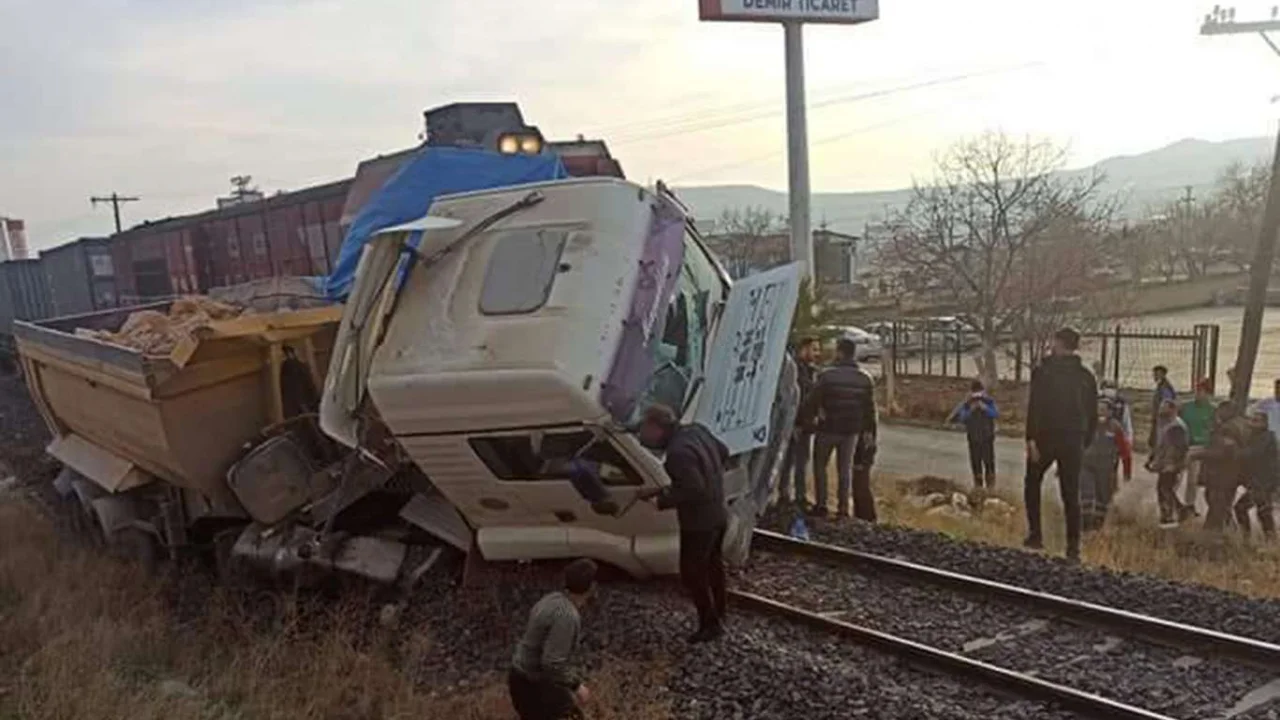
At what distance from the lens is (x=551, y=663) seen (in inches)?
190

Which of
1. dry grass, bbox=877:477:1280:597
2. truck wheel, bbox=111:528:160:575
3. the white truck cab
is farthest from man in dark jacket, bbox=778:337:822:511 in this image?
truck wheel, bbox=111:528:160:575

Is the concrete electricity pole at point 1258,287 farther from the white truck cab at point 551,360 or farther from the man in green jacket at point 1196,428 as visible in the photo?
the white truck cab at point 551,360

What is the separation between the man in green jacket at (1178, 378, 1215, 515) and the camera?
36.1 feet

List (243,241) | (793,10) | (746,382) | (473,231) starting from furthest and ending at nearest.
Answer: (793,10), (243,241), (746,382), (473,231)

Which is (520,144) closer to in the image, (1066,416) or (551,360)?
(551,360)

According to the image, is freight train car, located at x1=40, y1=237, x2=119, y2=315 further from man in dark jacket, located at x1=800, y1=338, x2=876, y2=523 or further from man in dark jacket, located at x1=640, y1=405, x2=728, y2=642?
man in dark jacket, located at x1=640, y1=405, x2=728, y2=642

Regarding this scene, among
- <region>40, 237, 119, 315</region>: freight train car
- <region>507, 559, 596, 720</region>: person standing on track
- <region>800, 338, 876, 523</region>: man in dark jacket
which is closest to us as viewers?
<region>507, 559, 596, 720</region>: person standing on track

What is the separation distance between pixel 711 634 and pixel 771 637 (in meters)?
0.43

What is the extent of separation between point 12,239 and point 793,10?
65.4 m

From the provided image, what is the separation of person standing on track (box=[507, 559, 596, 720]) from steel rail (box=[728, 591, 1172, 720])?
6.72 ft

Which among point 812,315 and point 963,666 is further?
point 812,315

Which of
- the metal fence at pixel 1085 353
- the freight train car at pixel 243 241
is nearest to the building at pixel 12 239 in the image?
the freight train car at pixel 243 241

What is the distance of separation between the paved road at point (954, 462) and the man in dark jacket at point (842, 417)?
152 inches

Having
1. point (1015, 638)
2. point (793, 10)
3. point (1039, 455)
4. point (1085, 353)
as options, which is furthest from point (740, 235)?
point (1015, 638)
